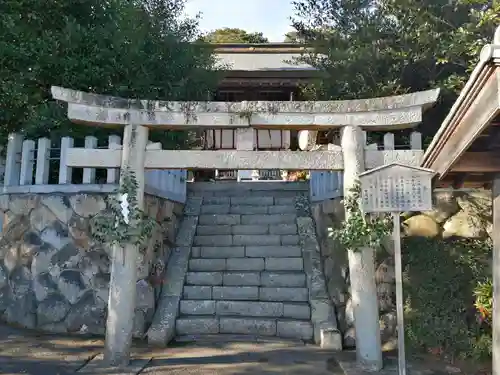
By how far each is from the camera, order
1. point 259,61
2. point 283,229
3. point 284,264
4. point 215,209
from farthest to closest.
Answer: point 259,61
point 215,209
point 283,229
point 284,264

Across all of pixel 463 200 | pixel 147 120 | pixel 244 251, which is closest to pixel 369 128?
pixel 463 200

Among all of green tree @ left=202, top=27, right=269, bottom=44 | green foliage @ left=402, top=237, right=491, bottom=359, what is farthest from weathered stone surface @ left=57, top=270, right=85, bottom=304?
green tree @ left=202, top=27, right=269, bottom=44

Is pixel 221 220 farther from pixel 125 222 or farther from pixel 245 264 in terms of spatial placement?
pixel 125 222

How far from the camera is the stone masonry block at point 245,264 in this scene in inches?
292

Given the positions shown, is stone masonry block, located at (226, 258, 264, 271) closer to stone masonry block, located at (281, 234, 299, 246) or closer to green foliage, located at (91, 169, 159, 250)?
stone masonry block, located at (281, 234, 299, 246)

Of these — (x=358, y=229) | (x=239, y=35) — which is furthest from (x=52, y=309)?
(x=239, y=35)

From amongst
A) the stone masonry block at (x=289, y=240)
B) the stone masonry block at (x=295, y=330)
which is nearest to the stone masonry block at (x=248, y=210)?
the stone masonry block at (x=289, y=240)

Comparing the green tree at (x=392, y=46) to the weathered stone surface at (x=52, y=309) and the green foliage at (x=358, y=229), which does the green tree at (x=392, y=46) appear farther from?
the weathered stone surface at (x=52, y=309)

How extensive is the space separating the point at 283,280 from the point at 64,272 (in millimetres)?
3290

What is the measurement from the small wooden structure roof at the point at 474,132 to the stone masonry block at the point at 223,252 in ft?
12.1

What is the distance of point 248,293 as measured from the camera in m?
6.96

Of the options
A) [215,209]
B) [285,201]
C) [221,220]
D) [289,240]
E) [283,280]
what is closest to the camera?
[283,280]

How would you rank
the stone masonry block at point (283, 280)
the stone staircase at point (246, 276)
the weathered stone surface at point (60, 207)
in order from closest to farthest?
the stone staircase at point (246, 276) → the weathered stone surface at point (60, 207) → the stone masonry block at point (283, 280)

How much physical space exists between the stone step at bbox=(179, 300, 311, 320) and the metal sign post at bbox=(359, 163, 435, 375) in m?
2.38
